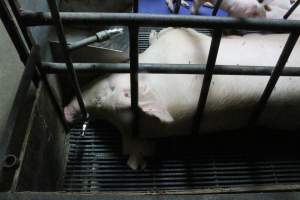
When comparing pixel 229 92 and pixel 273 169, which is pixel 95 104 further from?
pixel 273 169

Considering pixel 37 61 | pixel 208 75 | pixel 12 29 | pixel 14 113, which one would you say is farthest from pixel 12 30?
pixel 208 75

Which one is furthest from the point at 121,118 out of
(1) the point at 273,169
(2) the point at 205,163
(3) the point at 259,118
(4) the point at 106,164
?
(1) the point at 273,169

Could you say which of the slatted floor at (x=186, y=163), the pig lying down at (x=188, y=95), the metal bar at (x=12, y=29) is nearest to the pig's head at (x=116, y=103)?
the pig lying down at (x=188, y=95)

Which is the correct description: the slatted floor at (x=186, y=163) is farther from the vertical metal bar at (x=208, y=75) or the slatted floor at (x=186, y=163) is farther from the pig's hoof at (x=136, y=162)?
the vertical metal bar at (x=208, y=75)

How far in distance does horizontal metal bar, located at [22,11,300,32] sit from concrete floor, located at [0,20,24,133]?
0.51 m

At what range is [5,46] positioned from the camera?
59.0 inches

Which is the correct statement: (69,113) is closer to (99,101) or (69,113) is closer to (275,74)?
(99,101)

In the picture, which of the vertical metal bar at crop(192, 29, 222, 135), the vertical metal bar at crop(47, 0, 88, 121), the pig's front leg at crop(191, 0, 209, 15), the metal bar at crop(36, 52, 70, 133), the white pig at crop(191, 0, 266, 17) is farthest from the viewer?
the pig's front leg at crop(191, 0, 209, 15)

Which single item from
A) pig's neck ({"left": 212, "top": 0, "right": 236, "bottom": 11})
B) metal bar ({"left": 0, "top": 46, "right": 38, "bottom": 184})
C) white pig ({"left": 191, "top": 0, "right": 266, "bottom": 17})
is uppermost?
pig's neck ({"left": 212, "top": 0, "right": 236, "bottom": 11})

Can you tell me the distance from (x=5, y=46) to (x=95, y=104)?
48 cm

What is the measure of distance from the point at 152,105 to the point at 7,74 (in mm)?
617

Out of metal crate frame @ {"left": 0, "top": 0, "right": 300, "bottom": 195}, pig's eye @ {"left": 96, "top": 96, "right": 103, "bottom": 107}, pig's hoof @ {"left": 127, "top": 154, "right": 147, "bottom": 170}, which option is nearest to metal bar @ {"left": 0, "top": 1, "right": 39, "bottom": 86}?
metal crate frame @ {"left": 0, "top": 0, "right": 300, "bottom": 195}

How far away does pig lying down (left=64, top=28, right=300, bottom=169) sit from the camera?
4.22ft

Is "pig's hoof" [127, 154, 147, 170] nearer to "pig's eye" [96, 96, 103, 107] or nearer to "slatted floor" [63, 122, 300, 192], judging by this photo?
"slatted floor" [63, 122, 300, 192]
